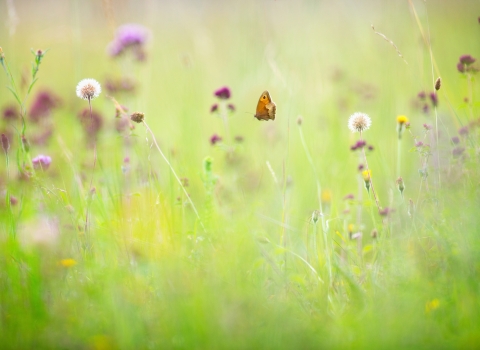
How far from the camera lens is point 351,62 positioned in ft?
17.0

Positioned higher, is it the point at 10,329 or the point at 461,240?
the point at 461,240

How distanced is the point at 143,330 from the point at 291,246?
2.56ft

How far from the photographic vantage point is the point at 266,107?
2268mm

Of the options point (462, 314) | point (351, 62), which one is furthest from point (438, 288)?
point (351, 62)

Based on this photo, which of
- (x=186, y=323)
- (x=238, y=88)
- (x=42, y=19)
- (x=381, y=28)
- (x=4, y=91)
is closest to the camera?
(x=186, y=323)

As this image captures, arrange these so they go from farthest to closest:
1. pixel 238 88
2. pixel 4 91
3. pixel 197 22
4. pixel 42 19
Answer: pixel 42 19
pixel 197 22
pixel 4 91
pixel 238 88

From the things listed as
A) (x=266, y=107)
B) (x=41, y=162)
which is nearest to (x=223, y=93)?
(x=266, y=107)

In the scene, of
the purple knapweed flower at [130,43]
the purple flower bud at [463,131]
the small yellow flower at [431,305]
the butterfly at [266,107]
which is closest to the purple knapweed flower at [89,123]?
the purple knapweed flower at [130,43]

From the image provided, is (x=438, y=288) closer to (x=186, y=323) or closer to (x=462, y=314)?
(x=462, y=314)

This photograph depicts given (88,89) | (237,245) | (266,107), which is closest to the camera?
(237,245)

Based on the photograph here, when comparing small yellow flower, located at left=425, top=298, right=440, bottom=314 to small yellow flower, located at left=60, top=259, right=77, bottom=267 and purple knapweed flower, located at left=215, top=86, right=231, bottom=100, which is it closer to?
small yellow flower, located at left=60, top=259, right=77, bottom=267

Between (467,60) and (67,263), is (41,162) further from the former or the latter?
(467,60)

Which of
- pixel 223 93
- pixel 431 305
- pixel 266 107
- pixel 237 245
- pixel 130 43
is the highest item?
pixel 130 43

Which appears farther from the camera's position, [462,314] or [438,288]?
[438,288]
